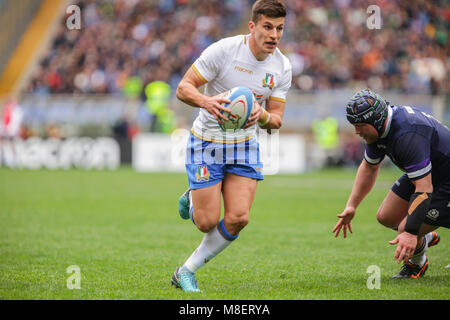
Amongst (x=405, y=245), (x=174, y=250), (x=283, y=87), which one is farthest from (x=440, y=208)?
(x=174, y=250)

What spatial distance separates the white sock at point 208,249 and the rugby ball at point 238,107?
100 centimetres

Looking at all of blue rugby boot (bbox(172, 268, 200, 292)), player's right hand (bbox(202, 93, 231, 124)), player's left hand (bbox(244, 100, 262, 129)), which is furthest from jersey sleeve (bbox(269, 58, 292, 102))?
blue rugby boot (bbox(172, 268, 200, 292))

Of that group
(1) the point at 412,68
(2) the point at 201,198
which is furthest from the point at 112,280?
(1) the point at 412,68

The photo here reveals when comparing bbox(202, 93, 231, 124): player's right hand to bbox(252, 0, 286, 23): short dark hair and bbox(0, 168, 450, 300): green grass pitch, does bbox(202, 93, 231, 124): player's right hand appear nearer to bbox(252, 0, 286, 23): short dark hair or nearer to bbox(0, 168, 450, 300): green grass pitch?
bbox(252, 0, 286, 23): short dark hair

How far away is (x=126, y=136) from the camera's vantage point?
78.4ft

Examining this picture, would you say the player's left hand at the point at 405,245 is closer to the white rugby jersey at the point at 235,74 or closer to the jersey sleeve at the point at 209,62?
the white rugby jersey at the point at 235,74

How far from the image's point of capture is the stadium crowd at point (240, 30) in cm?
2480

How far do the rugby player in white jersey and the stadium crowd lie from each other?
58.5 ft

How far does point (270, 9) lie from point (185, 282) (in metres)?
2.49

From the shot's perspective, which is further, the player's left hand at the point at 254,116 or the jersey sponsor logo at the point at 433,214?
the jersey sponsor logo at the point at 433,214

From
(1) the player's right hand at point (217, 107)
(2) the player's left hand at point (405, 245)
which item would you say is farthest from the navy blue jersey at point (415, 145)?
(1) the player's right hand at point (217, 107)

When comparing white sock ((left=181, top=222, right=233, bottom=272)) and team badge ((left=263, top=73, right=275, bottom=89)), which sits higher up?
team badge ((left=263, top=73, right=275, bottom=89))

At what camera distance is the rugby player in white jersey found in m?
5.76

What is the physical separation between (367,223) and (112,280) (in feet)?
18.9
